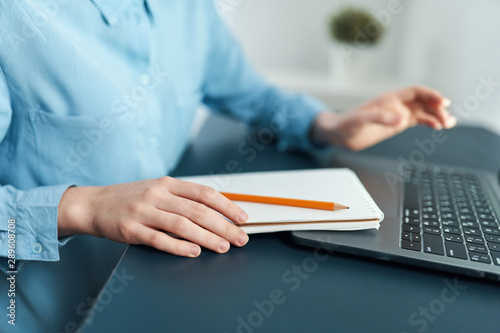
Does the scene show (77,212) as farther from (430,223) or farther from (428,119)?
(428,119)

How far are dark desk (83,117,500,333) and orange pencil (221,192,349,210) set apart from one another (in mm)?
41

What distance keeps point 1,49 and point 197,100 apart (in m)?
0.45

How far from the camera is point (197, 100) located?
0.92 meters

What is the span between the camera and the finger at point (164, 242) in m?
0.46

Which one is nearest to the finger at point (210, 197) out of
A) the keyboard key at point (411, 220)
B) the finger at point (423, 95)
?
the keyboard key at point (411, 220)

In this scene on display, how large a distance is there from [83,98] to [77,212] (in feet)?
0.58

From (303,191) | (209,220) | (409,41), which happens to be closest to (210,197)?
(209,220)

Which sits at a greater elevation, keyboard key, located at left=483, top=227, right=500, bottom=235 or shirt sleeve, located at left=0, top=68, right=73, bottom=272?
keyboard key, located at left=483, top=227, right=500, bottom=235

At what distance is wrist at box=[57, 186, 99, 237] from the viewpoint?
1.67ft

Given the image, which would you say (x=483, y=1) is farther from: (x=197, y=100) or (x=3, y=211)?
(x=3, y=211)

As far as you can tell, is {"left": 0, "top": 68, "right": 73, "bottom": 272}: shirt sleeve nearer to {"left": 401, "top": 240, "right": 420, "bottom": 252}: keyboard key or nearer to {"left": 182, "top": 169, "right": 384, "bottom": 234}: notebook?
{"left": 182, "top": 169, "right": 384, "bottom": 234}: notebook

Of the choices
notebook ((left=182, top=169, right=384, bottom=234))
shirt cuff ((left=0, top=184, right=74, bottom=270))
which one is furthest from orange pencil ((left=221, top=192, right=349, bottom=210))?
shirt cuff ((left=0, top=184, right=74, bottom=270))

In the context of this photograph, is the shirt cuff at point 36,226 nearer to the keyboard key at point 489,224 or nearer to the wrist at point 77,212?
the wrist at point 77,212

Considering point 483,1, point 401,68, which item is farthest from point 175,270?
point 401,68
